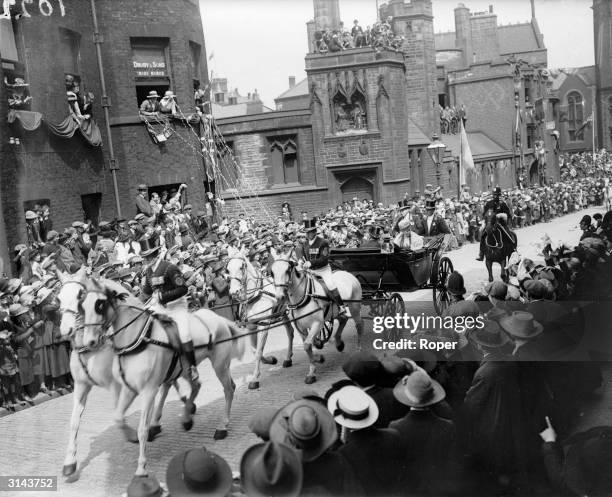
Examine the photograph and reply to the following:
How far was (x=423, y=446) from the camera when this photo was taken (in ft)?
16.9

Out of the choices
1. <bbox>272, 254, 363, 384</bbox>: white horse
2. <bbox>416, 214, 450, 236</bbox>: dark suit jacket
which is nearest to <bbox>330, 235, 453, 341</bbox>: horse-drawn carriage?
<bbox>272, 254, 363, 384</bbox>: white horse

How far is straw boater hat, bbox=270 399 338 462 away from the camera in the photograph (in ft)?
14.5

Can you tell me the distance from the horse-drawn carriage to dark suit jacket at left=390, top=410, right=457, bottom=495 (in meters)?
5.63

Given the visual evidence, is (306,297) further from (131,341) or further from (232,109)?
(232,109)

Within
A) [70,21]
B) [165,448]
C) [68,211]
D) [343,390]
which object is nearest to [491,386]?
[343,390]

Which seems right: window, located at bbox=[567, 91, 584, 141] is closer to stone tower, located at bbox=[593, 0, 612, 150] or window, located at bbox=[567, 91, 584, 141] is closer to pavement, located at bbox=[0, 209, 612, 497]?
stone tower, located at bbox=[593, 0, 612, 150]

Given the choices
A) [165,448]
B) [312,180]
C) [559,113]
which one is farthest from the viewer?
[559,113]

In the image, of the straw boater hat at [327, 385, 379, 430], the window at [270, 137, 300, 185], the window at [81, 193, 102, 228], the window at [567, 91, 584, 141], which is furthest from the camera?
the window at [567, 91, 584, 141]

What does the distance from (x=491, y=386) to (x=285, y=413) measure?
1.94m

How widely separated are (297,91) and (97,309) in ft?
178

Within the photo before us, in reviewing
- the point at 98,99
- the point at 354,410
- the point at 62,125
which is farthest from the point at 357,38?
the point at 354,410

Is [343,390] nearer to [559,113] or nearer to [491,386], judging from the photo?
[491,386]

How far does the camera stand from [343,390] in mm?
5133

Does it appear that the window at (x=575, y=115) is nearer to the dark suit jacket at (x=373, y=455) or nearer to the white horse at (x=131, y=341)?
the white horse at (x=131, y=341)
